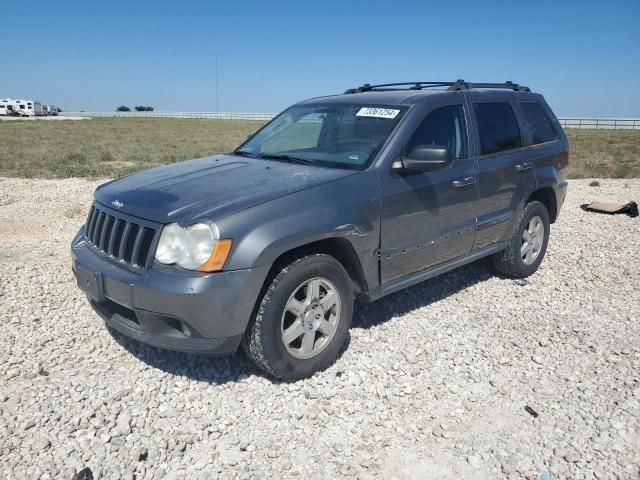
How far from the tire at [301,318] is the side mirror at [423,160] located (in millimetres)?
868

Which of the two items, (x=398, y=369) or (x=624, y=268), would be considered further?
(x=624, y=268)

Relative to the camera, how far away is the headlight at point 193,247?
3031 mm

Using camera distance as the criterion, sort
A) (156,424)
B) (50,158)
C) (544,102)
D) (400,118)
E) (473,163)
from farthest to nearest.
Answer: (50,158)
(544,102)
(473,163)
(400,118)
(156,424)

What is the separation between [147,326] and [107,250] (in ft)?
2.08

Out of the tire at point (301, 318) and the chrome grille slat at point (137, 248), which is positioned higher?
the chrome grille slat at point (137, 248)

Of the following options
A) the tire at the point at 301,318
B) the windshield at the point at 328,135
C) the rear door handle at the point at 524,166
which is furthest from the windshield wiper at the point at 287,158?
the rear door handle at the point at 524,166

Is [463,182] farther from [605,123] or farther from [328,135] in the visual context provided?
[605,123]

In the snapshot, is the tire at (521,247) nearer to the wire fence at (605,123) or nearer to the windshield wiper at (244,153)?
the windshield wiper at (244,153)

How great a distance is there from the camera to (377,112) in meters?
4.25

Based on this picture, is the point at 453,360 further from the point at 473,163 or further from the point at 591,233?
the point at 591,233

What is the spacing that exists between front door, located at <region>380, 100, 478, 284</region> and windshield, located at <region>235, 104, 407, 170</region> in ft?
0.80

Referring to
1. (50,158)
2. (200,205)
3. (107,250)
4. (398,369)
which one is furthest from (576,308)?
(50,158)

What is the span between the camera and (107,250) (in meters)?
3.50

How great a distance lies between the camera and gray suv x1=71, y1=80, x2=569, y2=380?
122 inches
